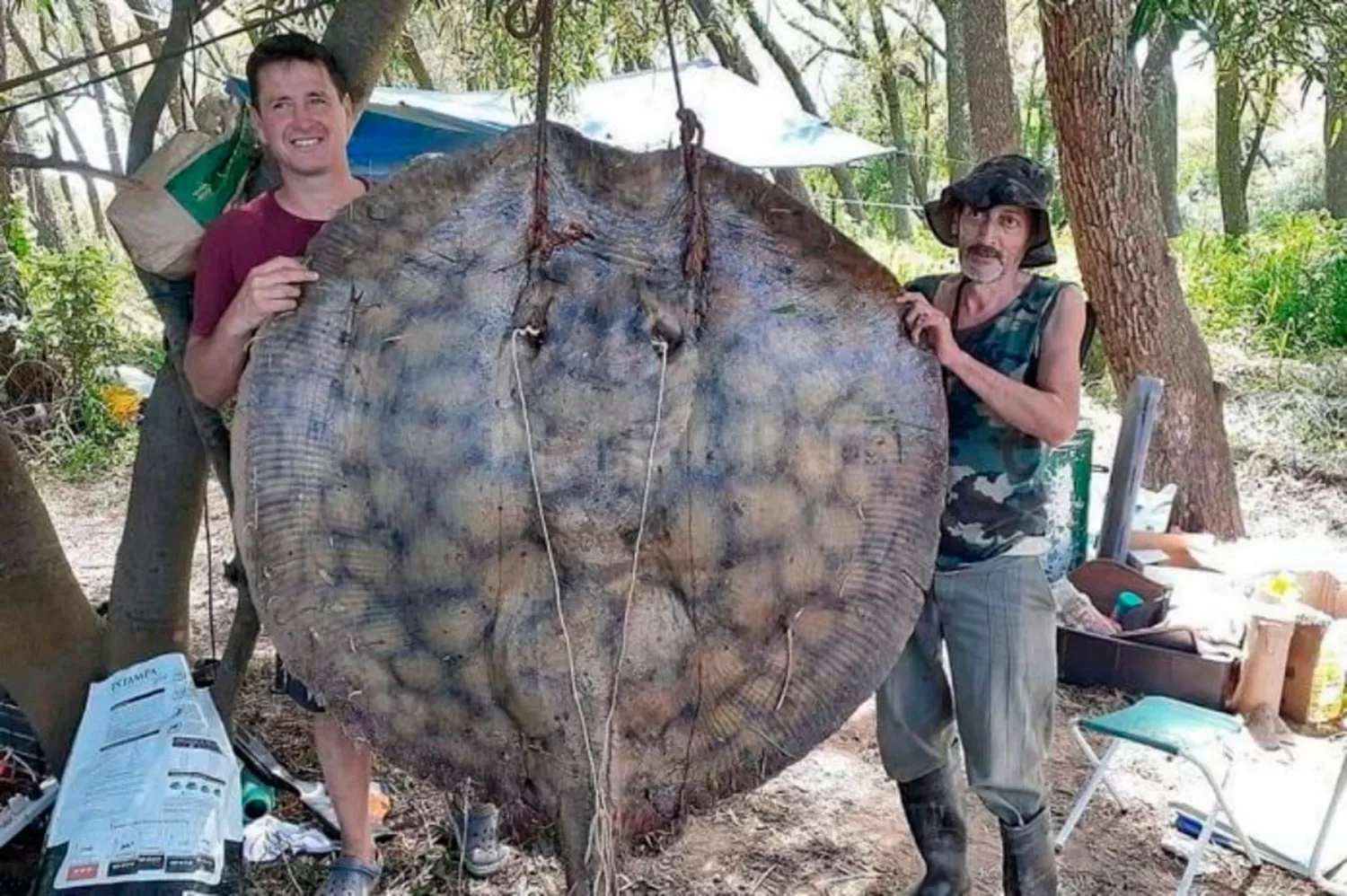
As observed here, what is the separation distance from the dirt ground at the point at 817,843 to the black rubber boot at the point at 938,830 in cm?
Result: 27

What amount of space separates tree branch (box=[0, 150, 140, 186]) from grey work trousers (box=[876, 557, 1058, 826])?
1.85m

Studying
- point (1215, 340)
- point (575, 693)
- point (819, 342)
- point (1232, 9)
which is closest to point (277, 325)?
point (575, 693)

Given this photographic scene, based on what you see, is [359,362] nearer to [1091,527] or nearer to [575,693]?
[575,693]

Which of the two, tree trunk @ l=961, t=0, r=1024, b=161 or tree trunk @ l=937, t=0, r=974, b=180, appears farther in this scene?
tree trunk @ l=937, t=0, r=974, b=180

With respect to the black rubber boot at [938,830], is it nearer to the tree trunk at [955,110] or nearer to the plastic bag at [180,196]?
the plastic bag at [180,196]

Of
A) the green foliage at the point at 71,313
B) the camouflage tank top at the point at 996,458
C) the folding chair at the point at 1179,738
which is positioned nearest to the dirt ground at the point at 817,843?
the folding chair at the point at 1179,738

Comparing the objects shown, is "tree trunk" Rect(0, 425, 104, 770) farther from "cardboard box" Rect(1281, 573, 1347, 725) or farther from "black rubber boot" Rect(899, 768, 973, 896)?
"cardboard box" Rect(1281, 573, 1347, 725)

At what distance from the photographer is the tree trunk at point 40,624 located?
8.88 ft

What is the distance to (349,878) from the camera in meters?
2.71

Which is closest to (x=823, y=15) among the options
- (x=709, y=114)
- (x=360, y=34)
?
(x=709, y=114)

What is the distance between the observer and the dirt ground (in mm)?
3025

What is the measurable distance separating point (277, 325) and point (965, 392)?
56.7 inches

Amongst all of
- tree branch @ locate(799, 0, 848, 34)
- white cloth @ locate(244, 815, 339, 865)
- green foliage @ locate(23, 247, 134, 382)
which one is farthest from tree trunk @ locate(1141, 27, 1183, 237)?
white cloth @ locate(244, 815, 339, 865)

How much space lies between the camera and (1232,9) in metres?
4.61
